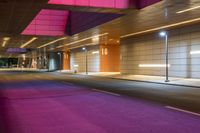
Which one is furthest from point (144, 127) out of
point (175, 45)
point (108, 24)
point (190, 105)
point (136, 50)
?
point (136, 50)

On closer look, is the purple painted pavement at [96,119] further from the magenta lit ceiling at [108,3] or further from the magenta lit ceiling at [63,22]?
the magenta lit ceiling at [63,22]

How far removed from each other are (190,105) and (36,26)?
32.9 m

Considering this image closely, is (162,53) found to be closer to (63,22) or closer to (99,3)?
(99,3)

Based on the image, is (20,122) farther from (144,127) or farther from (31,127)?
(144,127)

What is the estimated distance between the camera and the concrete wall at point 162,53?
31.1 meters

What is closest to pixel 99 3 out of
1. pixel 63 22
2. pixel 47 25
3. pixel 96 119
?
pixel 96 119

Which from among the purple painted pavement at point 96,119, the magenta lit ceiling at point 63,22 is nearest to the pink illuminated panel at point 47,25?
the magenta lit ceiling at point 63,22

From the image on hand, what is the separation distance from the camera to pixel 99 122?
9.18m

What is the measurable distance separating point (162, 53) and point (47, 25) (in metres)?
15.7

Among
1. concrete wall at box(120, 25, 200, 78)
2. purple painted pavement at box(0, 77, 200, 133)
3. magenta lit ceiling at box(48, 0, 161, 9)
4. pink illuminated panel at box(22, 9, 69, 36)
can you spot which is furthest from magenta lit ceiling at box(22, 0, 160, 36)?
purple painted pavement at box(0, 77, 200, 133)

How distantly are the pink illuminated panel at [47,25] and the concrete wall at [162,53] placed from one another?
8.66 meters

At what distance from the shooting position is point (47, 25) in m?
43.7

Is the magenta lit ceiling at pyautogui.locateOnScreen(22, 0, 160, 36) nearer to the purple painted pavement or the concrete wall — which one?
the concrete wall

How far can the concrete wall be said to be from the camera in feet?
102
